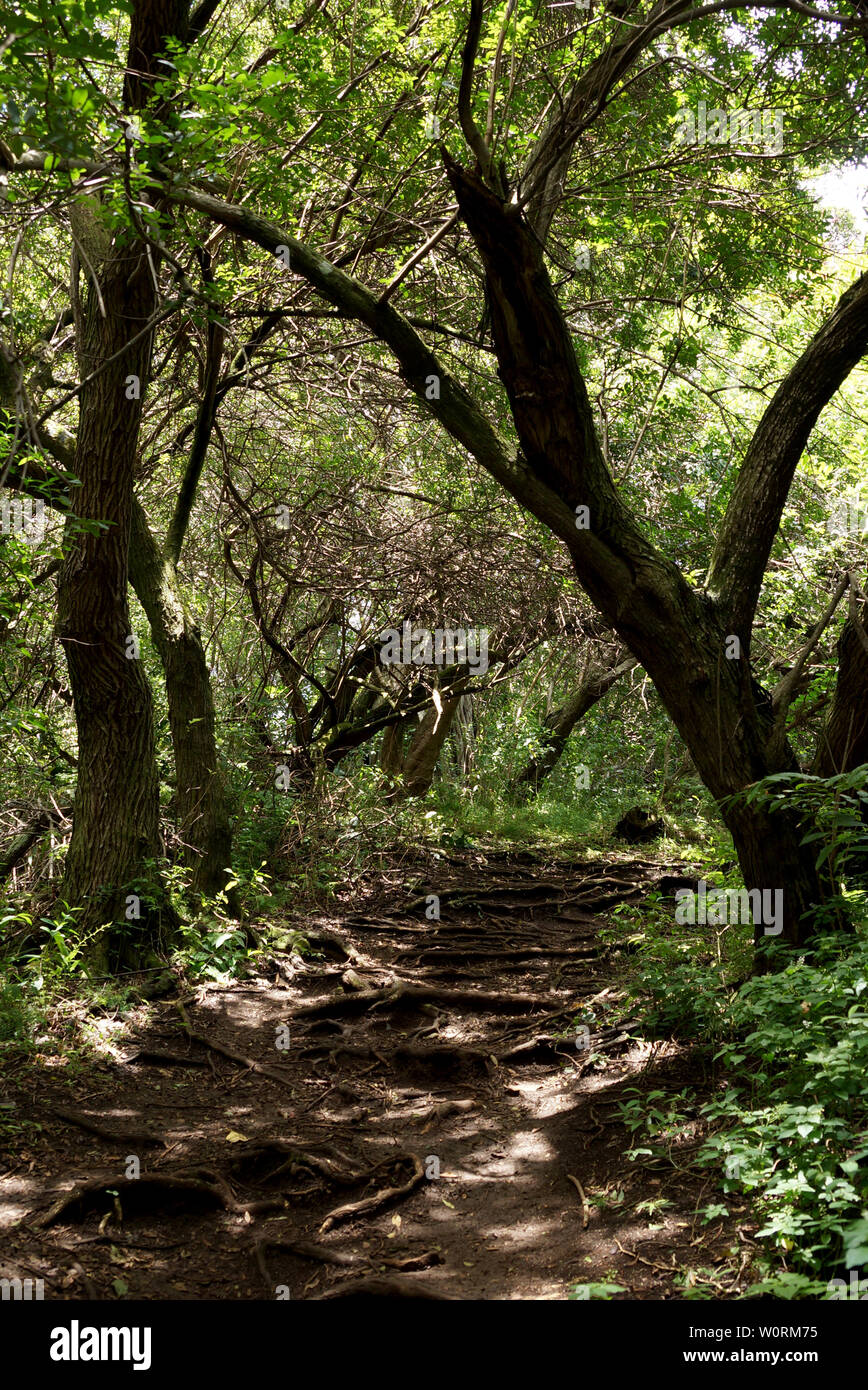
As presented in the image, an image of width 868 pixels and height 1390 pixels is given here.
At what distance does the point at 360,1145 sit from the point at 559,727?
38.1 feet

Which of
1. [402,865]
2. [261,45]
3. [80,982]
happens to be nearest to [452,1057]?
[80,982]

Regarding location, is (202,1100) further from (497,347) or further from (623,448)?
(623,448)

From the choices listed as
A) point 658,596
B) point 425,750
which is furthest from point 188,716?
point 425,750

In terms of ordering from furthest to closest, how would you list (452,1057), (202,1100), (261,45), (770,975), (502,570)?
(502,570) → (261,45) → (452,1057) → (202,1100) → (770,975)

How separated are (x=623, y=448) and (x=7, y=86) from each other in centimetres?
747

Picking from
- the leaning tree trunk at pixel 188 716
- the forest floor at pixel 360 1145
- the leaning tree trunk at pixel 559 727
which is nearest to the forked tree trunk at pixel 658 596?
the forest floor at pixel 360 1145

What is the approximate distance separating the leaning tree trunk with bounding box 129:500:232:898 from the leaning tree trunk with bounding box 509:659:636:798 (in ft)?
26.4

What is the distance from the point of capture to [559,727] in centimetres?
1652

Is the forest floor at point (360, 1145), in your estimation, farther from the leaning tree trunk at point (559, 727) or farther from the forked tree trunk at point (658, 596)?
the leaning tree trunk at point (559, 727)

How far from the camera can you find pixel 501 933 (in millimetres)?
9734

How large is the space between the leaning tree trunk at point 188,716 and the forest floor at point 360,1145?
1.00 m

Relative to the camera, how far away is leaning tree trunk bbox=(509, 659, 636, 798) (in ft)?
52.8

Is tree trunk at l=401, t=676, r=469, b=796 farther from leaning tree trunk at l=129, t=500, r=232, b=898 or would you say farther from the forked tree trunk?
the forked tree trunk

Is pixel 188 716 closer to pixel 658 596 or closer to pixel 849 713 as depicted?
pixel 658 596
